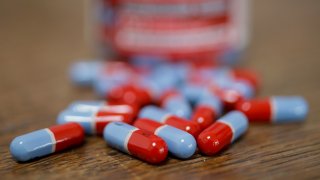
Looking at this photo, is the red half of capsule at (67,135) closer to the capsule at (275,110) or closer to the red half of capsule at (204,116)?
the red half of capsule at (204,116)

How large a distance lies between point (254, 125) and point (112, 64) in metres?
0.51

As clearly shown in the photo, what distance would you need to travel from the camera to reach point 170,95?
3.73ft

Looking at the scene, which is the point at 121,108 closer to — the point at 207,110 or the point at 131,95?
the point at 131,95

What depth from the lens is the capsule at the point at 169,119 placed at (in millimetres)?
939

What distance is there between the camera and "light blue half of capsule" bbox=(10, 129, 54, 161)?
0.88 m

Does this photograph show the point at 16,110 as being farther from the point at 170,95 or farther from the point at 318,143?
the point at 318,143

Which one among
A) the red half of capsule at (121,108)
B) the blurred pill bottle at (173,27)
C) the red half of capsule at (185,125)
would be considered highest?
the blurred pill bottle at (173,27)

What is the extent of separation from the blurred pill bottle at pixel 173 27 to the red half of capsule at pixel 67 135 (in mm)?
432

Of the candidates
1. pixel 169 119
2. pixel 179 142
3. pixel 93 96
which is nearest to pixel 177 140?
pixel 179 142

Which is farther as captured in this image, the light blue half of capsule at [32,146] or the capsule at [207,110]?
the capsule at [207,110]

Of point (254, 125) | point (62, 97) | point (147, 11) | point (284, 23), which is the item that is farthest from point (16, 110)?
point (284, 23)

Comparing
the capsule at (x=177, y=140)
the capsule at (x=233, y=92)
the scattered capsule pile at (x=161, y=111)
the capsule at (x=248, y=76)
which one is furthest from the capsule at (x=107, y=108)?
the capsule at (x=248, y=76)

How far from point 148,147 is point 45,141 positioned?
21 cm

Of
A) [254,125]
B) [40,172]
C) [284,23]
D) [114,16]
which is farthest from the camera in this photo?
[284,23]
